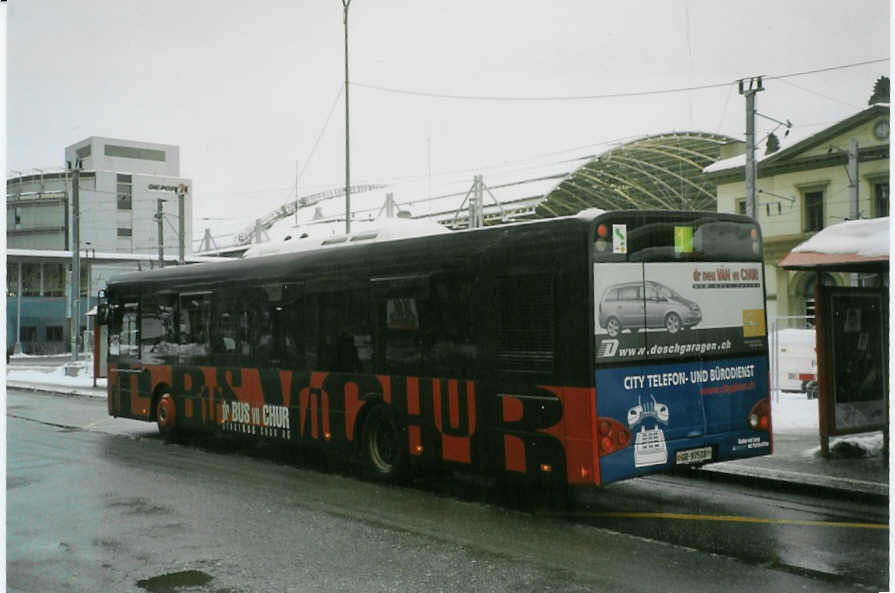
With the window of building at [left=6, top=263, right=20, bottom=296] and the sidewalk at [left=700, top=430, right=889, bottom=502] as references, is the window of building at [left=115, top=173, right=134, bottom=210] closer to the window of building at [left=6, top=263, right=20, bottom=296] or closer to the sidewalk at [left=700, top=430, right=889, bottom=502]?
the window of building at [left=6, top=263, right=20, bottom=296]

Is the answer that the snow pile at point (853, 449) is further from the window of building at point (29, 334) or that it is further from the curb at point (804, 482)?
the window of building at point (29, 334)

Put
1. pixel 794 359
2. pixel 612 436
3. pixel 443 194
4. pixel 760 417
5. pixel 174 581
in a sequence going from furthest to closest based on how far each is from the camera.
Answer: pixel 443 194 → pixel 794 359 → pixel 760 417 → pixel 612 436 → pixel 174 581

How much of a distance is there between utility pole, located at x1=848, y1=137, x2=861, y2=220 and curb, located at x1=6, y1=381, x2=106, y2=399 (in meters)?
19.0

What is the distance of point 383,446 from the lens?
10.4 metres

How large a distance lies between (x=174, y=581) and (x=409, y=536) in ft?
6.48

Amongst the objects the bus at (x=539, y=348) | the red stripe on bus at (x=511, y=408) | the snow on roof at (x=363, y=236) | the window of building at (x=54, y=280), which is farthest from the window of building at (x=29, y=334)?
the red stripe on bus at (x=511, y=408)

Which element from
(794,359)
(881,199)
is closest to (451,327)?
(881,199)

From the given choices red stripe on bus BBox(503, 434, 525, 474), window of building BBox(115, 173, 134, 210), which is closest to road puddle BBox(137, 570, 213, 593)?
red stripe on bus BBox(503, 434, 525, 474)

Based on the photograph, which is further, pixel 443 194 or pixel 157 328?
pixel 443 194

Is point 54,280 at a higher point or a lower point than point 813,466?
higher

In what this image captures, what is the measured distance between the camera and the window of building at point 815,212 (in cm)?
1757

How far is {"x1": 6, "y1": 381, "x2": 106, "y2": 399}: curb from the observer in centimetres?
2492

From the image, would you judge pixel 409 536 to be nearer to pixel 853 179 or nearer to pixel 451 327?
pixel 451 327

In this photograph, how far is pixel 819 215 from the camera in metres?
18.0
